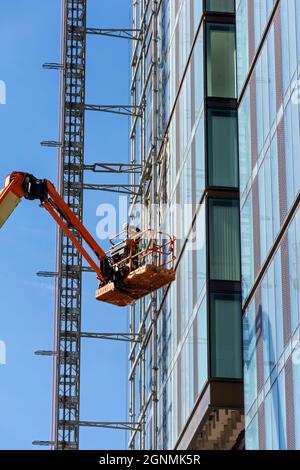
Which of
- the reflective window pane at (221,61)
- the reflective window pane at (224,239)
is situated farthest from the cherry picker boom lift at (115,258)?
the reflective window pane at (221,61)

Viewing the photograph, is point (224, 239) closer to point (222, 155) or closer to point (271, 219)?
point (222, 155)

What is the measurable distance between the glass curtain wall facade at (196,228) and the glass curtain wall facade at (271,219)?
405cm

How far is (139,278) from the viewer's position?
55.4 meters

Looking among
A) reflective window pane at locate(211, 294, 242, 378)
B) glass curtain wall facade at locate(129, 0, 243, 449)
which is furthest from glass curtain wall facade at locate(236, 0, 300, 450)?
glass curtain wall facade at locate(129, 0, 243, 449)

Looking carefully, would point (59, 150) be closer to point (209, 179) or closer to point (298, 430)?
point (209, 179)

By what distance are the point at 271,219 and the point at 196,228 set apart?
11.7 metres

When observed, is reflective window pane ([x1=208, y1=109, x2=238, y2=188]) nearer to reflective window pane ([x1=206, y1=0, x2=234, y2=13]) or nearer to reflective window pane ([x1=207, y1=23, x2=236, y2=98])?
reflective window pane ([x1=207, y1=23, x2=236, y2=98])

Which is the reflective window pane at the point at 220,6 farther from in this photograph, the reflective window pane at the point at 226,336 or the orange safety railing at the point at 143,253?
the reflective window pane at the point at 226,336

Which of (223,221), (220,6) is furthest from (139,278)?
(220,6)

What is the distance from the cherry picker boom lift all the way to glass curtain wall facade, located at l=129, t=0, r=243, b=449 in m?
1.46

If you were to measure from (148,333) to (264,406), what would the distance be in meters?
27.9

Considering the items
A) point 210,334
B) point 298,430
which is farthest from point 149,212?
point 298,430

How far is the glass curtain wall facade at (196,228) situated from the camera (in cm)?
5141

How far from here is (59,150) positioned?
279ft
